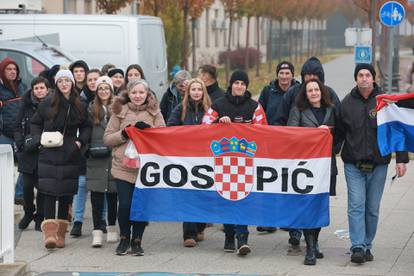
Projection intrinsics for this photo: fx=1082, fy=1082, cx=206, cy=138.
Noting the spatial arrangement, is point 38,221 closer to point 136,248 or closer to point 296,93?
point 136,248

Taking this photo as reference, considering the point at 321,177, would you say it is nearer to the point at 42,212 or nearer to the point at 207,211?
the point at 207,211

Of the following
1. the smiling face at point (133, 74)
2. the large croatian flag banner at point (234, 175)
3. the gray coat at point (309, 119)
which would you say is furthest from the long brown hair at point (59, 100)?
the gray coat at point (309, 119)

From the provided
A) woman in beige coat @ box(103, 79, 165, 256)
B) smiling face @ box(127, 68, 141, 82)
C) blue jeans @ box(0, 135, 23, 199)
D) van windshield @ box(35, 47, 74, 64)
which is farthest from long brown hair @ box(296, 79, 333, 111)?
van windshield @ box(35, 47, 74, 64)

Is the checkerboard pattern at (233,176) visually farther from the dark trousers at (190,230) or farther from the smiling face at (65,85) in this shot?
the smiling face at (65,85)

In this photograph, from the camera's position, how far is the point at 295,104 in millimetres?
10000

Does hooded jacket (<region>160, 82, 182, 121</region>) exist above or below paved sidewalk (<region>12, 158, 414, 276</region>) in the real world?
above

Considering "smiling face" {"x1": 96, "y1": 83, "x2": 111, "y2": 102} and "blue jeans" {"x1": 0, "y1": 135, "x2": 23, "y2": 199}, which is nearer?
"smiling face" {"x1": 96, "y1": 83, "x2": 111, "y2": 102}

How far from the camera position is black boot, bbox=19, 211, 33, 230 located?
11.8m

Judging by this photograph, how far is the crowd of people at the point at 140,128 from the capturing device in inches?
→ 382

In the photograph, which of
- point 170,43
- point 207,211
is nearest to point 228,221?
point 207,211

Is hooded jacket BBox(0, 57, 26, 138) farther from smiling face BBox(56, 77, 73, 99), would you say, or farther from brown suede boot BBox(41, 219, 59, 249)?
brown suede boot BBox(41, 219, 59, 249)

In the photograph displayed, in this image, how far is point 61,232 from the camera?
10773mm

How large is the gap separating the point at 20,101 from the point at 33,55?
537 centimetres

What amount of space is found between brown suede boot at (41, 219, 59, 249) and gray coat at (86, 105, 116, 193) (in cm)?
51
